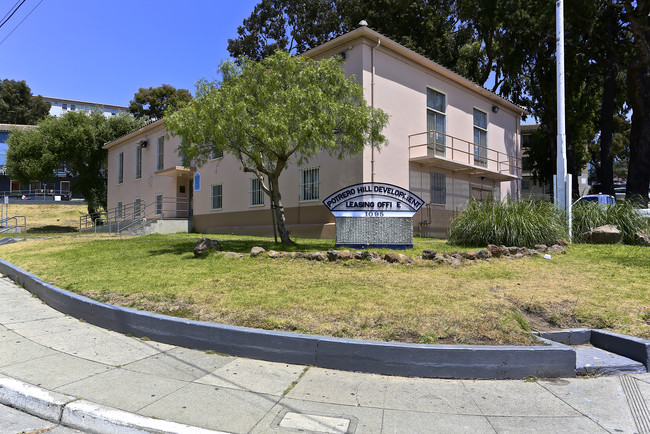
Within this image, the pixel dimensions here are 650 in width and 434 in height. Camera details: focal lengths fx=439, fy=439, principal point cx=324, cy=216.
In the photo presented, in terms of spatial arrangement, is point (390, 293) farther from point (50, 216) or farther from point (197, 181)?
point (50, 216)

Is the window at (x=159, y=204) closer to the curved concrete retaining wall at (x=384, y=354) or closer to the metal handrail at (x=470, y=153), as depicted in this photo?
the metal handrail at (x=470, y=153)

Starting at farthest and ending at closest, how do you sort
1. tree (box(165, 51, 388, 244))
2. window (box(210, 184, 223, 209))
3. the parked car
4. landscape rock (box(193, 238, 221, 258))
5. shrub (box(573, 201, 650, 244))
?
window (box(210, 184, 223, 209)) < the parked car < shrub (box(573, 201, 650, 244)) < tree (box(165, 51, 388, 244)) < landscape rock (box(193, 238, 221, 258))

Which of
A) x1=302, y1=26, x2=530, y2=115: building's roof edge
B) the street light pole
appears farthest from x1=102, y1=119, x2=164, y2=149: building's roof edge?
the street light pole

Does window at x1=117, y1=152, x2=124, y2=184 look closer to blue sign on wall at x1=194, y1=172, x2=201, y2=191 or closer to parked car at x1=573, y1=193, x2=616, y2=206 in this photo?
blue sign on wall at x1=194, y1=172, x2=201, y2=191

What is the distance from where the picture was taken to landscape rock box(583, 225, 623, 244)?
39.5ft

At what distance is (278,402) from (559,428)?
2342 mm

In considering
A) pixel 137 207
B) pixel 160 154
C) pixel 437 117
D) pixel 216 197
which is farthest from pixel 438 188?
pixel 137 207

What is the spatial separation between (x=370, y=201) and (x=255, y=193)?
1036cm

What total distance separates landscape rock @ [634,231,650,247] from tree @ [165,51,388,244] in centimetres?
764

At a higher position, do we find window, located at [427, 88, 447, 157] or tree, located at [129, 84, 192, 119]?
tree, located at [129, 84, 192, 119]

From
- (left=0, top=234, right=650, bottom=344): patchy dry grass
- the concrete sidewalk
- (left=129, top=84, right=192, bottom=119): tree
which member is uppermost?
(left=129, top=84, right=192, bottom=119): tree

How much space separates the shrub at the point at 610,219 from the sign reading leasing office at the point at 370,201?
578 cm

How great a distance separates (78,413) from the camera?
374 centimetres

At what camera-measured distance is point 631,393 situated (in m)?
4.22
